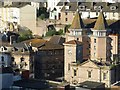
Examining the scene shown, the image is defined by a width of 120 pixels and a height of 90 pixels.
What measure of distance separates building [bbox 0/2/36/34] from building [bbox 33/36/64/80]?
11.4 feet

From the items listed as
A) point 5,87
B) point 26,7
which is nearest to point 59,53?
point 5,87

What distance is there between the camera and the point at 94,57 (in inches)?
317

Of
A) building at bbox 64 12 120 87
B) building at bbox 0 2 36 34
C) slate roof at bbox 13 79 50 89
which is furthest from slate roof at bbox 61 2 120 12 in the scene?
slate roof at bbox 13 79 50 89

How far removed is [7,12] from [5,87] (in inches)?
284

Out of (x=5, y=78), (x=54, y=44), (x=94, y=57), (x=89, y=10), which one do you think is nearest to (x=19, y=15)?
(x=89, y=10)

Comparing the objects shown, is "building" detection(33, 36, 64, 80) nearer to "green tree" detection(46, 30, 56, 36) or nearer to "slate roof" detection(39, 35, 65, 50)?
"slate roof" detection(39, 35, 65, 50)

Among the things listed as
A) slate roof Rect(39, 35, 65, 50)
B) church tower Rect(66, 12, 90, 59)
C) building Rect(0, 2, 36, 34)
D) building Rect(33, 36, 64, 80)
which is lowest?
building Rect(33, 36, 64, 80)

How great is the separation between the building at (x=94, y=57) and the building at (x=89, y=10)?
8.16 feet

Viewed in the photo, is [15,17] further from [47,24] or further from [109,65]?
[109,65]

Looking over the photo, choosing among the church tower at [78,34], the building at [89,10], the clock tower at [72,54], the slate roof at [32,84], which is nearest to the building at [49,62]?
the church tower at [78,34]

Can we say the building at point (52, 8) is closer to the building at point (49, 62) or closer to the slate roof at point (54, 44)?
the slate roof at point (54, 44)

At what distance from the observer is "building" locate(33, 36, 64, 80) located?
8125 mm

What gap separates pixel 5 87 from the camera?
6.02 m

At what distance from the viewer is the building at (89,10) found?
11.1m
